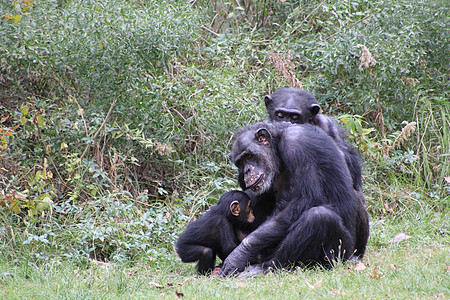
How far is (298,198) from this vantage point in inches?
205

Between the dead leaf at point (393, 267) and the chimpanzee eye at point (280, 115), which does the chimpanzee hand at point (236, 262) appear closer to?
the dead leaf at point (393, 267)

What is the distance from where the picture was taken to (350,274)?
4645 mm

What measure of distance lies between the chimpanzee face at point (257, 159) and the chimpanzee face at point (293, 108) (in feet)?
2.35

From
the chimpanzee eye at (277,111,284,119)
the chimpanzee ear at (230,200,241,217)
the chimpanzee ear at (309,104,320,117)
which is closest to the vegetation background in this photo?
the chimpanzee ear at (230,200,241,217)

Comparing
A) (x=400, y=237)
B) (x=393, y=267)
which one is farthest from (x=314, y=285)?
(x=400, y=237)

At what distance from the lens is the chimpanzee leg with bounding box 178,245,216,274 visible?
5430 mm

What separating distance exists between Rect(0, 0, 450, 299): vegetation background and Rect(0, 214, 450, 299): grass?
0.03m

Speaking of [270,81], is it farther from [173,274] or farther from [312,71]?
[173,274]

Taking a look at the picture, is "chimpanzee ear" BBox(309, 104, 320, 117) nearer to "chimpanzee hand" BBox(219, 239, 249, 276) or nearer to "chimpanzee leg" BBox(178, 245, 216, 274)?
"chimpanzee hand" BBox(219, 239, 249, 276)

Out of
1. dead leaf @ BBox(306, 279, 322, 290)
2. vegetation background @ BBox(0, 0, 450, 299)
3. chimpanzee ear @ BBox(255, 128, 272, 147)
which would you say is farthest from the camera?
vegetation background @ BBox(0, 0, 450, 299)

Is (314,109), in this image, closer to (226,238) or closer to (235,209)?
(235,209)

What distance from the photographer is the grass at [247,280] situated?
416 cm

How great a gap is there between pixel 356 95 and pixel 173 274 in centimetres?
398

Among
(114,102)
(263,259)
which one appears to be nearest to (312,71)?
(114,102)
